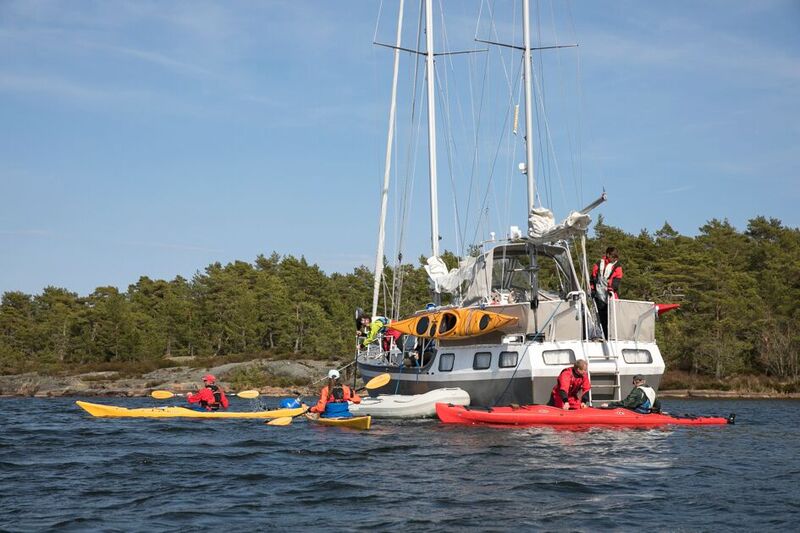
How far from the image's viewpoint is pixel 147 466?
745 inches

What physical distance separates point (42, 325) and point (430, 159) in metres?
87.6

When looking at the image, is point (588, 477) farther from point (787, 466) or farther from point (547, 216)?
point (547, 216)

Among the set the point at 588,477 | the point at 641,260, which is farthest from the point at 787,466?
the point at 641,260

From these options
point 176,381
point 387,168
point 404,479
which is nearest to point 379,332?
point 387,168

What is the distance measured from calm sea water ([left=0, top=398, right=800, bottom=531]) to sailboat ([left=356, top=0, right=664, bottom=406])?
259 centimetres

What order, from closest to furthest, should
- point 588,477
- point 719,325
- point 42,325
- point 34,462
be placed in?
point 588,477 < point 34,462 < point 719,325 < point 42,325

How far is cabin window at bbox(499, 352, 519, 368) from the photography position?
26347mm

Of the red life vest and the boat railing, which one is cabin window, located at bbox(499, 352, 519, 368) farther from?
the boat railing

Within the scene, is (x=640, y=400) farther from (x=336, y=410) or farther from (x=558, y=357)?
(x=336, y=410)

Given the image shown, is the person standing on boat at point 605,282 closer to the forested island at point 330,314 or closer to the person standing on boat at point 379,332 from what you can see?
the person standing on boat at point 379,332

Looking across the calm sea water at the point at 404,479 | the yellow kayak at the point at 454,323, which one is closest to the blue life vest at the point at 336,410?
the calm sea water at the point at 404,479

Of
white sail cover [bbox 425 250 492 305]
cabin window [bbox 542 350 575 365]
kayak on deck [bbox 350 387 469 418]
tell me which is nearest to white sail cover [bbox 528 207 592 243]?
white sail cover [bbox 425 250 492 305]

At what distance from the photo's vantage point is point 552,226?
2702 cm

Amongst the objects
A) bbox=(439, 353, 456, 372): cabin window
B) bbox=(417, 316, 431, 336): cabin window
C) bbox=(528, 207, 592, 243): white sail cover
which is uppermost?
bbox=(528, 207, 592, 243): white sail cover
